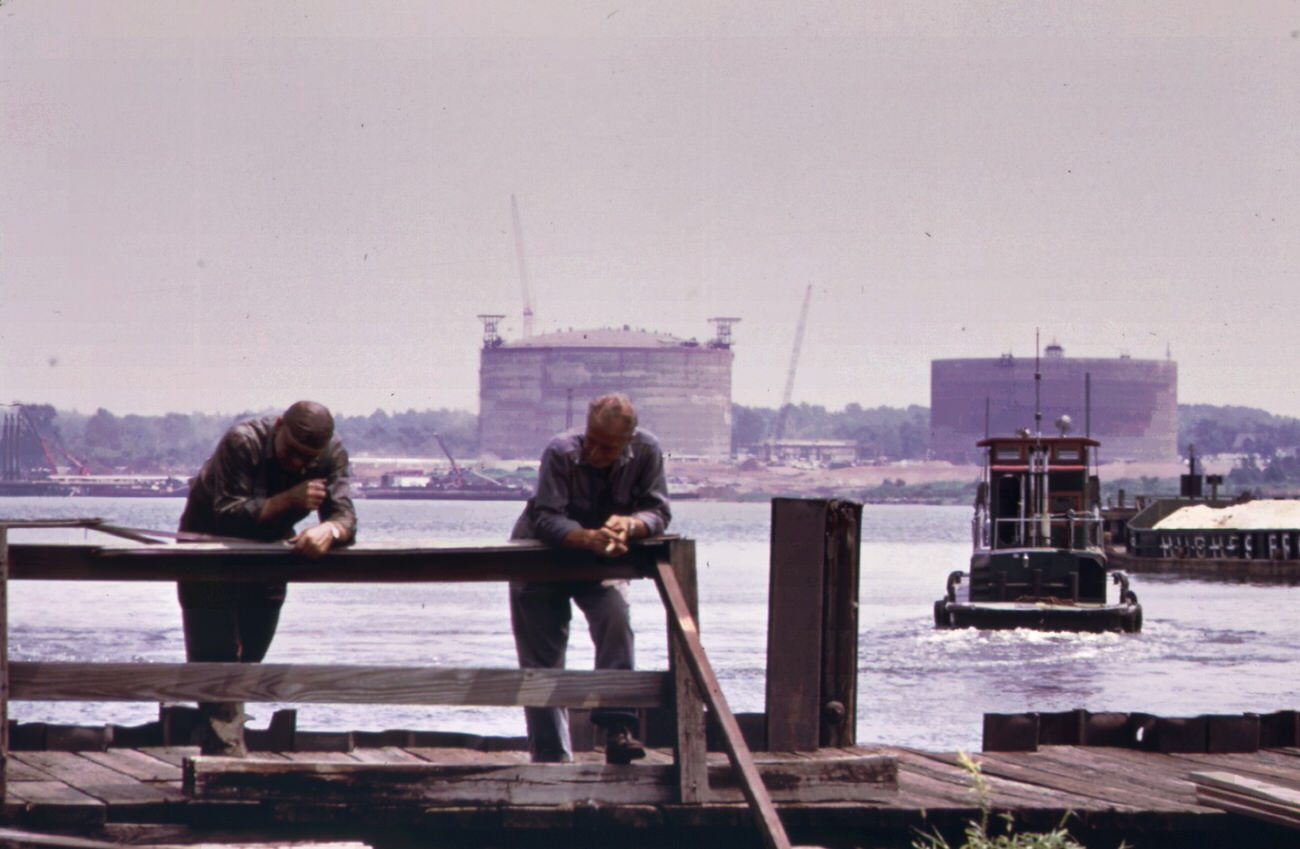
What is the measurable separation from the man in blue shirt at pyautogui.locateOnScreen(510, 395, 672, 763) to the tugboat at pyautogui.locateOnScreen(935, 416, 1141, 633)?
35.2 m

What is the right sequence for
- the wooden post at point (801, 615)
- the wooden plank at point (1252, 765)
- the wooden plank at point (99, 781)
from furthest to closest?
the wooden plank at point (1252, 765) → the wooden post at point (801, 615) → the wooden plank at point (99, 781)

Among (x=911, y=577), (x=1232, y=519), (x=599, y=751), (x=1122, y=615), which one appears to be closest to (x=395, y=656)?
(x=1122, y=615)

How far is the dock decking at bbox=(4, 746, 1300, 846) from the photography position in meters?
8.48

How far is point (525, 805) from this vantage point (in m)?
8.66

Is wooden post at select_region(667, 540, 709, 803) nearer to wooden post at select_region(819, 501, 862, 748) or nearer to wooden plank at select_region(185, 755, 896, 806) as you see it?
wooden plank at select_region(185, 755, 896, 806)

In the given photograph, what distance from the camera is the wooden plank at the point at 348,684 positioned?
8.49 metres

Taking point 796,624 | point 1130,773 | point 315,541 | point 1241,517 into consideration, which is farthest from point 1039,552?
point 1241,517

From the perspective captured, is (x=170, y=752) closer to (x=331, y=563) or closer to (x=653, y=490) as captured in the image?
(x=331, y=563)

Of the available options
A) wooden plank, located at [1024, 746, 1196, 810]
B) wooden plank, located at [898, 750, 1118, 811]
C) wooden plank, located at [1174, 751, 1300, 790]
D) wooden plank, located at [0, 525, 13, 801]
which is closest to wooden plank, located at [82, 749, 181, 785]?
wooden plank, located at [0, 525, 13, 801]

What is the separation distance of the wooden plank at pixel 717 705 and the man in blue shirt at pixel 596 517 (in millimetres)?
330

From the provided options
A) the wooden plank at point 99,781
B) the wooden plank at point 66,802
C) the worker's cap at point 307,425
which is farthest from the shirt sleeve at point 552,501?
the wooden plank at point 66,802

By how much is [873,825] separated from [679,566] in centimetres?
129

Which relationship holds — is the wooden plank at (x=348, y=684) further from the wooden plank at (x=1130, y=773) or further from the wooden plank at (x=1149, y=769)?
the wooden plank at (x=1149, y=769)

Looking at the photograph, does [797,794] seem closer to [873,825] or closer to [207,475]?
[873,825]
